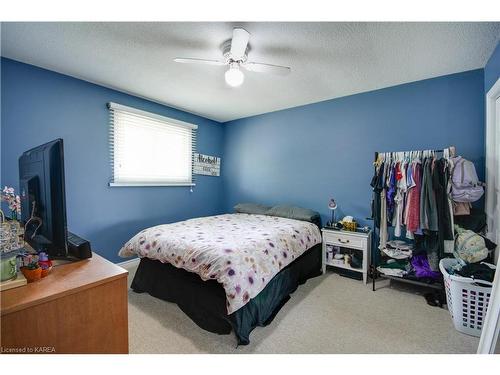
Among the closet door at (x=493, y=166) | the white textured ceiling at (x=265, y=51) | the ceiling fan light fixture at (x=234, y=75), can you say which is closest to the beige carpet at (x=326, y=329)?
the closet door at (x=493, y=166)

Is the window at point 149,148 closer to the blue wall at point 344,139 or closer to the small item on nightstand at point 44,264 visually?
the blue wall at point 344,139

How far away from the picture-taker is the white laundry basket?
1.68 meters

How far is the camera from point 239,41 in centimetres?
168

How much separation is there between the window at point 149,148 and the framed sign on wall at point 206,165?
0.36 feet

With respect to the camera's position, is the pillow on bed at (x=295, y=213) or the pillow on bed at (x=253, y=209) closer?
the pillow on bed at (x=295, y=213)

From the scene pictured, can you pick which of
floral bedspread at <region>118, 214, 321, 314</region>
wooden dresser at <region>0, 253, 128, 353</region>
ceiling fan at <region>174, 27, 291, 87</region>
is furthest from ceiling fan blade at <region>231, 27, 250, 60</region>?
wooden dresser at <region>0, 253, 128, 353</region>

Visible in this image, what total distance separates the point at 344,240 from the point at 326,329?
1170mm

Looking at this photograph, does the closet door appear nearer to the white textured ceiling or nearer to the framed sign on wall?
the white textured ceiling

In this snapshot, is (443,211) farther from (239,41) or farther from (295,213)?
(239,41)

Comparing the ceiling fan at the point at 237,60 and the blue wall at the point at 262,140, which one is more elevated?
the ceiling fan at the point at 237,60

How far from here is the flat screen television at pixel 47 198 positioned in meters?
0.96
